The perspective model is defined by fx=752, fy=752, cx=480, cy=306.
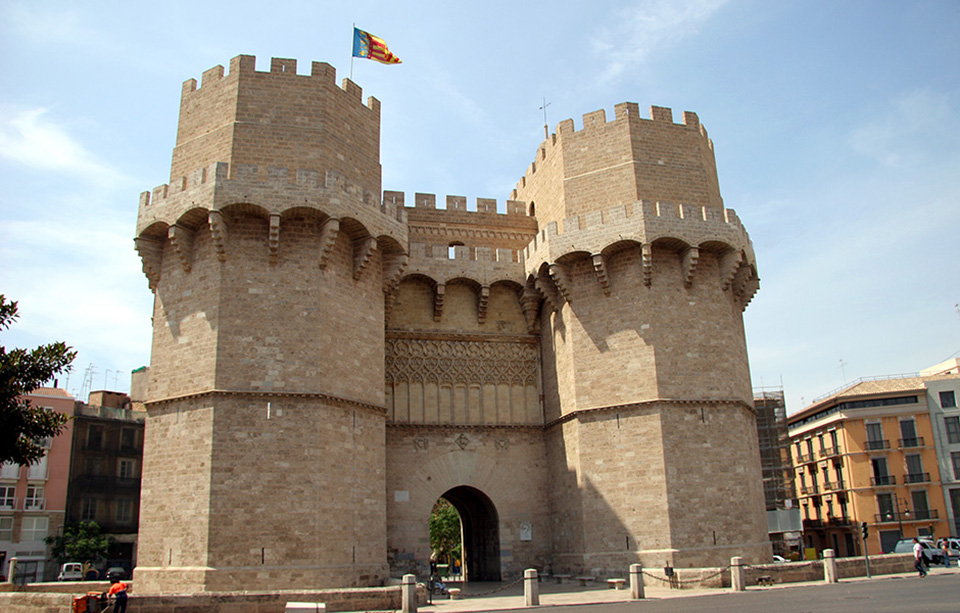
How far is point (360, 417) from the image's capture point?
703 inches

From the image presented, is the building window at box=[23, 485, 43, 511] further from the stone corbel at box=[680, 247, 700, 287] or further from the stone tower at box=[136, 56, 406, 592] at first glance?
the stone corbel at box=[680, 247, 700, 287]

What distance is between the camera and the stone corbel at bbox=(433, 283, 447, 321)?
21125mm

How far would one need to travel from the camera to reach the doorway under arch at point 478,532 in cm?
2090

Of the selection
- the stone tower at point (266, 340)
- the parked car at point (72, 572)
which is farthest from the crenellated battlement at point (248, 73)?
the parked car at point (72, 572)

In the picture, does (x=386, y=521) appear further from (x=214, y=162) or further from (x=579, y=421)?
(x=214, y=162)

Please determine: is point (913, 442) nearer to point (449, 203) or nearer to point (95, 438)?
point (449, 203)

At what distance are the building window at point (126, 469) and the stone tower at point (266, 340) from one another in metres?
21.7

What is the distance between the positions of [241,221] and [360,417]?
5.36 metres

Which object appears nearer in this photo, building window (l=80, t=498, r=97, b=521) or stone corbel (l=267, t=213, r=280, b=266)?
stone corbel (l=267, t=213, r=280, b=266)

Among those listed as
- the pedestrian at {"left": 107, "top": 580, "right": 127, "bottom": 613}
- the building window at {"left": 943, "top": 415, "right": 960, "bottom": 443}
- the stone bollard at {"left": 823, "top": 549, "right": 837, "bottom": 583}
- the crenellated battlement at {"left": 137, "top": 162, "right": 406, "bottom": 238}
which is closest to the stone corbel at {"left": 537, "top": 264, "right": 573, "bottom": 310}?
the crenellated battlement at {"left": 137, "top": 162, "right": 406, "bottom": 238}

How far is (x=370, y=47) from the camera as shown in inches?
816

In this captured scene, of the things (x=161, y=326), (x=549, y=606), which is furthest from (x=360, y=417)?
(x=549, y=606)

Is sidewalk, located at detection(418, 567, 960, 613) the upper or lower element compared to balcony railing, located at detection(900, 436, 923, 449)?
lower

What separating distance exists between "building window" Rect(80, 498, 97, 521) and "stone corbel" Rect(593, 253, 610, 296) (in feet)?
91.0
